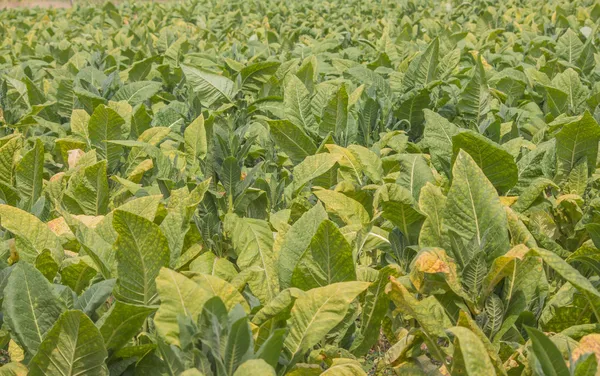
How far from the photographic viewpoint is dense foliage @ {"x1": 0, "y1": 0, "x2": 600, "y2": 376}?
1755 mm

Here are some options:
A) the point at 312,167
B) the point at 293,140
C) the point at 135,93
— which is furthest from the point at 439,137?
the point at 135,93

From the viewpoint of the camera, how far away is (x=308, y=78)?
4328mm

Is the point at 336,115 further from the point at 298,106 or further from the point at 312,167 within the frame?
the point at 312,167

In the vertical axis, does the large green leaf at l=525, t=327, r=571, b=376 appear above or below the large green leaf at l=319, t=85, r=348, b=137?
above

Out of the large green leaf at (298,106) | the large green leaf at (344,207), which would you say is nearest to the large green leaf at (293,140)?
the large green leaf at (298,106)

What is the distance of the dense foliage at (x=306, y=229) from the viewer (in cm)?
175

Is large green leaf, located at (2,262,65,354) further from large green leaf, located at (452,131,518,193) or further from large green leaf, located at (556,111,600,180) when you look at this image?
large green leaf, located at (556,111,600,180)

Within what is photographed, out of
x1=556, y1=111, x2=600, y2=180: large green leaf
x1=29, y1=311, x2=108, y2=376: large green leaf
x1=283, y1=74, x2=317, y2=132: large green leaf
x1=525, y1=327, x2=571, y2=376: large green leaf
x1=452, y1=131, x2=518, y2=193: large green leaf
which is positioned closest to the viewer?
x1=525, y1=327, x2=571, y2=376: large green leaf

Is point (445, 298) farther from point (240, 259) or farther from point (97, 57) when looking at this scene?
point (97, 57)

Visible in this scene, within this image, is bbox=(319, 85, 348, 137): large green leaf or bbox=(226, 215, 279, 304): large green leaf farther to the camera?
bbox=(319, 85, 348, 137): large green leaf

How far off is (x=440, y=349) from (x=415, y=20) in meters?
7.29

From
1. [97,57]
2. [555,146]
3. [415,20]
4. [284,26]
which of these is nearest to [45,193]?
[555,146]

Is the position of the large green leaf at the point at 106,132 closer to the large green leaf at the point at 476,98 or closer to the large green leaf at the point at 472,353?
the large green leaf at the point at 476,98

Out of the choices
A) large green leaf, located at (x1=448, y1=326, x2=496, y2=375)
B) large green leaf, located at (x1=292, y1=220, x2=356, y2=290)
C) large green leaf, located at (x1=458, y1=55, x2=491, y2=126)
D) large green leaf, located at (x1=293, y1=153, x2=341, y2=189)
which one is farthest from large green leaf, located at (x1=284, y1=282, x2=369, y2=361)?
large green leaf, located at (x1=458, y1=55, x2=491, y2=126)
